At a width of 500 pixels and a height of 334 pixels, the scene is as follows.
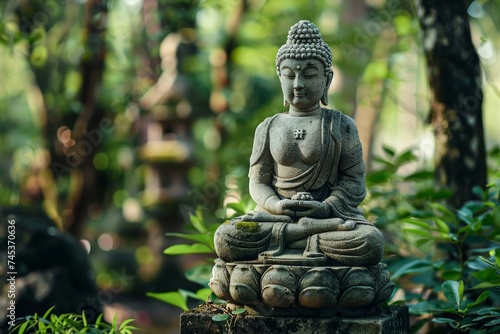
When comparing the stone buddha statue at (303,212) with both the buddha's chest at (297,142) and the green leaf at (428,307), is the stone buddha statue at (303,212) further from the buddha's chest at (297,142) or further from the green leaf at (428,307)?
the green leaf at (428,307)

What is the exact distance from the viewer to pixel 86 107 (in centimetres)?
959

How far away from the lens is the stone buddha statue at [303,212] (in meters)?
4.30

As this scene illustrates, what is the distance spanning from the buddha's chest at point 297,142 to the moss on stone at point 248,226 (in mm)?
528

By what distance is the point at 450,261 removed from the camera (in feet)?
19.9

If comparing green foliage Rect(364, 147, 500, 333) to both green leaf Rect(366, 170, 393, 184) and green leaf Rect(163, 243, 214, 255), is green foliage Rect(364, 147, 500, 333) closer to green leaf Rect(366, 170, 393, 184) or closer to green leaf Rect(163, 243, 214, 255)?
green leaf Rect(366, 170, 393, 184)

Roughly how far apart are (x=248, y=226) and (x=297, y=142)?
681mm

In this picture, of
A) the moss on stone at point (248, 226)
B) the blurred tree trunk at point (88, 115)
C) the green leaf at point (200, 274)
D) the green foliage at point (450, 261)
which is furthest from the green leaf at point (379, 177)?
the blurred tree trunk at point (88, 115)

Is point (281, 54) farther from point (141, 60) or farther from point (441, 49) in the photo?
point (141, 60)

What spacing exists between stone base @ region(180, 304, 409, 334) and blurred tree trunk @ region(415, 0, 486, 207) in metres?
2.02

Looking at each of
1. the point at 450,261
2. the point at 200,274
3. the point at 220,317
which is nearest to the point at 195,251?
the point at 200,274

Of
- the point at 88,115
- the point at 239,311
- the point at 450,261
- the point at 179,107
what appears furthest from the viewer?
the point at 179,107

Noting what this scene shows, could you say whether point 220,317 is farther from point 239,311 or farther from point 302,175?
point 302,175

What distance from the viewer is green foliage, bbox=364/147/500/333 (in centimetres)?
482

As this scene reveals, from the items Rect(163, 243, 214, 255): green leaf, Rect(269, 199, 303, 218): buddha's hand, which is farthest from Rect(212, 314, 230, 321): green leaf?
Rect(163, 243, 214, 255): green leaf
